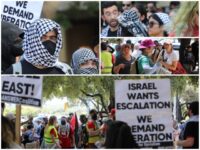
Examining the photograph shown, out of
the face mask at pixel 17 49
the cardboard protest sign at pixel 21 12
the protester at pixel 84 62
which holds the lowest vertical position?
the protester at pixel 84 62

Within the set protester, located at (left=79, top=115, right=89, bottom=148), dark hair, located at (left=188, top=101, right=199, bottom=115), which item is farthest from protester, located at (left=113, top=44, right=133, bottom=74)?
dark hair, located at (left=188, top=101, right=199, bottom=115)

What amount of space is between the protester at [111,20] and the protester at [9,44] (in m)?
0.81

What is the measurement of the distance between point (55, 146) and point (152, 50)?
1.31 m

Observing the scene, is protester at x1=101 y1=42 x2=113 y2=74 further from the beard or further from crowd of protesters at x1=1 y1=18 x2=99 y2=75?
the beard

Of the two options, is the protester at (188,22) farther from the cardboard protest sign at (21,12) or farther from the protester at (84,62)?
the cardboard protest sign at (21,12)

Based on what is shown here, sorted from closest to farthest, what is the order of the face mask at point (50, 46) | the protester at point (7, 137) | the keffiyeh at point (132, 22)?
the protester at point (7, 137), the face mask at point (50, 46), the keffiyeh at point (132, 22)

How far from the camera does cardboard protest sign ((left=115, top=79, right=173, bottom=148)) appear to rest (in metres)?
8.76

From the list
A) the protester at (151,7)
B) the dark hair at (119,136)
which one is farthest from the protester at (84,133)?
the protester at (151,7)

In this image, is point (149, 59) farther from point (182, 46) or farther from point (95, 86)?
point (95, 86)

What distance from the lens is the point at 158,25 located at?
8.84 m

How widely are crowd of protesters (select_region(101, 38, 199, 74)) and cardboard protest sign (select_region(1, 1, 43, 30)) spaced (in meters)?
0.80

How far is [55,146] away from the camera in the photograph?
29.0 feet

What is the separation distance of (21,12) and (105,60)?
924mm

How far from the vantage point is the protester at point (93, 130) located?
8.83 m
